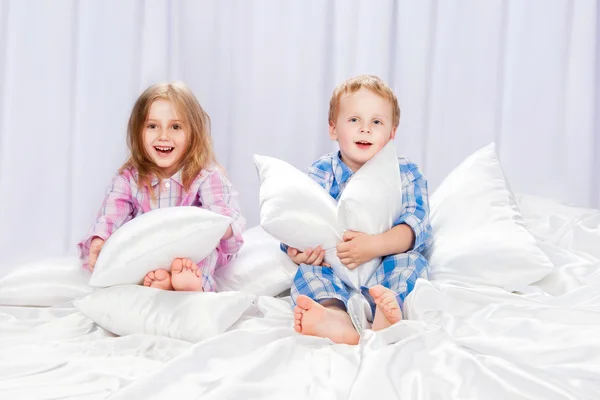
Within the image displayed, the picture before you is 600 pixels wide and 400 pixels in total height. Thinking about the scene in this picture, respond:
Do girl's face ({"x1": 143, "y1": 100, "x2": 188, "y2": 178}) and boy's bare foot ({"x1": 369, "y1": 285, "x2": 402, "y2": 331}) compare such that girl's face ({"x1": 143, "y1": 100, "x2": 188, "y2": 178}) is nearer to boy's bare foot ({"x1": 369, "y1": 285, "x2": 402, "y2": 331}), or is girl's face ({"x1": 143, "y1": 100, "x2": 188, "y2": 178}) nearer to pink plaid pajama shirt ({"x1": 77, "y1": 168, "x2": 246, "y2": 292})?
pink plaid pajama shirt ({"x1": 77, "y1": 168, "x2": 246, "y2": 292})

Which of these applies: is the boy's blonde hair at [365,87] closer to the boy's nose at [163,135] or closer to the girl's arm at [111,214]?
the boy's nose at [163,135]

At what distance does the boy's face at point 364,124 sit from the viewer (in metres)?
1.70

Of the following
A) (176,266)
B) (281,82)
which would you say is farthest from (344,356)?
(281,82)

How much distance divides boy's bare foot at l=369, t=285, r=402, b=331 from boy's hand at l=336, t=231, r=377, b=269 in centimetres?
16

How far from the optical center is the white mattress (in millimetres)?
999

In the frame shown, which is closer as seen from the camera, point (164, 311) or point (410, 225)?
point (164, 311)

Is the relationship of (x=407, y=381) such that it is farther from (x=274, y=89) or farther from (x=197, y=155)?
(x=274, y=89)

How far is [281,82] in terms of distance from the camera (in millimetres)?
2688

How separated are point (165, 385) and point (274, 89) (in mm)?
1816

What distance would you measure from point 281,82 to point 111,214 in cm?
114

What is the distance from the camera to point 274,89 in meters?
2.69

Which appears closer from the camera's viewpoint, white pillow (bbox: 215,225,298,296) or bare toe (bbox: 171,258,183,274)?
bare toe (bbox: 171,258,183,274)

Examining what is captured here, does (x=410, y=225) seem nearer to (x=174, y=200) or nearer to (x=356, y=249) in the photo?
(x=356, y=249)

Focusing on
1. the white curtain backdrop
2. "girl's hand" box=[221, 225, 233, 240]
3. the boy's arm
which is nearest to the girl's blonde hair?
"girl's hand" box=[221, 225, 233, 240]
